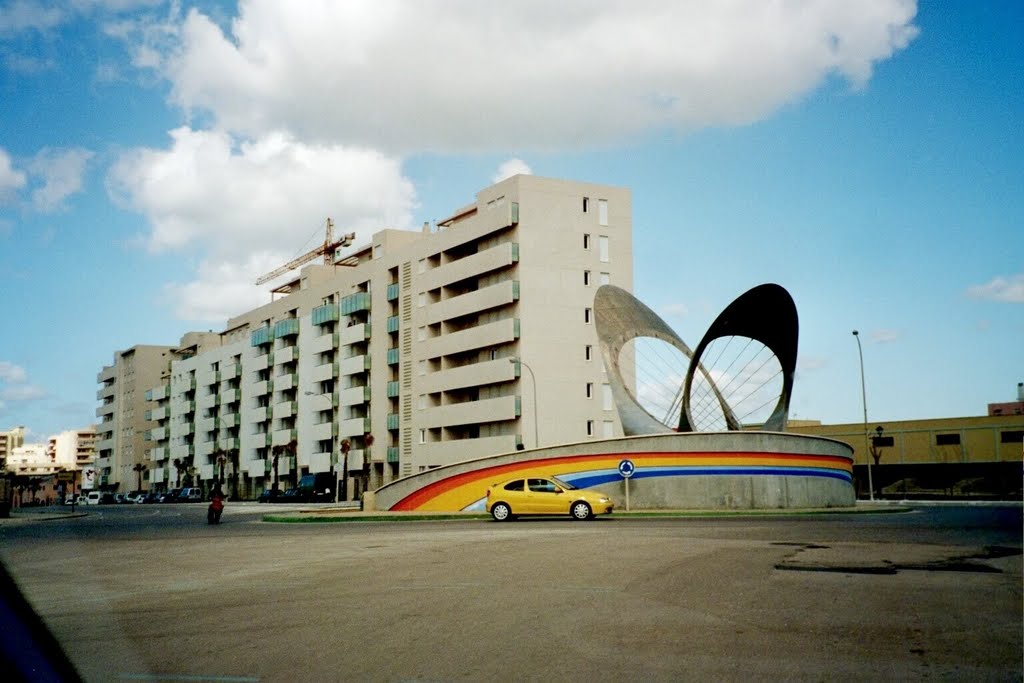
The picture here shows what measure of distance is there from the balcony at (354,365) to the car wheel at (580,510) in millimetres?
54251

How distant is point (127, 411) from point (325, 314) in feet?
243

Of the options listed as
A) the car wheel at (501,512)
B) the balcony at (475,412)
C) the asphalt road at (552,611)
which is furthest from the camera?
the balcony at (475,412)

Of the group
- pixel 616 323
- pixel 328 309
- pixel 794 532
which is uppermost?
pixel 328 309

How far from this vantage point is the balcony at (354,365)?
270ft

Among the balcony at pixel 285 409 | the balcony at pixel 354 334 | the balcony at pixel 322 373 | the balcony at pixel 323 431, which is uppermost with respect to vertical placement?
the balcony at pixel 354 334

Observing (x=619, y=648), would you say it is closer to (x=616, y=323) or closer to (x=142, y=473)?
(x=616, y=323)

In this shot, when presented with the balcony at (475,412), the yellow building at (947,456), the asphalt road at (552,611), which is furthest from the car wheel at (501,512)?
the yellow building at (947,456)

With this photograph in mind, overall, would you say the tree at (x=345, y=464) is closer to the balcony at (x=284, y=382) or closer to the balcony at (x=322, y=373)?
the balcony at (x=322, y=373)

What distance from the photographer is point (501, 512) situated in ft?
100

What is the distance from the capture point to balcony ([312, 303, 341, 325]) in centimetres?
8775

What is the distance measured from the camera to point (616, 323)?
49.0m

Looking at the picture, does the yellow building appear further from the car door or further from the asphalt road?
the asphalt road

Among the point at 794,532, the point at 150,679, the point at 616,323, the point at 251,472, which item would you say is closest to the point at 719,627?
the point at 150,679

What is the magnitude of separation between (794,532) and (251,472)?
8869cm
